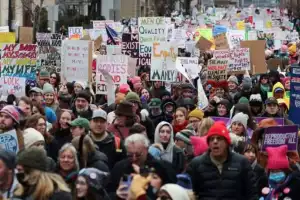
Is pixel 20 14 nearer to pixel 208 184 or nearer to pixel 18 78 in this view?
pixel 18 78

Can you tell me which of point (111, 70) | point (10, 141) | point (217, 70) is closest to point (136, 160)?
point (10, 141)

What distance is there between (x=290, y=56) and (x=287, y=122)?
64.3 feet

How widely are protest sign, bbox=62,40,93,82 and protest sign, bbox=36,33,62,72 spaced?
400 cm

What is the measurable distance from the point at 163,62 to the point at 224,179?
36.7 feet

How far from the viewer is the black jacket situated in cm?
859

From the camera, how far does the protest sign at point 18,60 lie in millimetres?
17359

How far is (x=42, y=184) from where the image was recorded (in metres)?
7.27

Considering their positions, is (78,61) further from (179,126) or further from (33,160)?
(33,160)

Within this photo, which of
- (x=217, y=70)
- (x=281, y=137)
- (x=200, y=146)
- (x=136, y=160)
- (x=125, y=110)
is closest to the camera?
(x=136, y=160)

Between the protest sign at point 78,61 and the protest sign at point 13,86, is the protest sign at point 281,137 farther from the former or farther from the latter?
the protest sign at point 78,61

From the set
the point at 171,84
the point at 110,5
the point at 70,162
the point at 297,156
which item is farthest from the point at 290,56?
the point at 110,5

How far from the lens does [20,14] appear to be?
58.5 m

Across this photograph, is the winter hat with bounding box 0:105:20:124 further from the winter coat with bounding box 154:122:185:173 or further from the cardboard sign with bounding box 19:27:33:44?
the cardboard sign with bounding box 19:27:33:44

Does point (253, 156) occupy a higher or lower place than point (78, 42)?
lower
